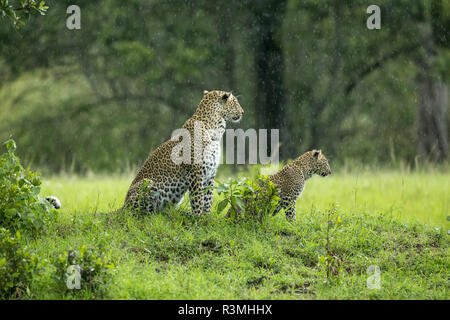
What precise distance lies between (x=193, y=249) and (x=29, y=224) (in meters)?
2.05

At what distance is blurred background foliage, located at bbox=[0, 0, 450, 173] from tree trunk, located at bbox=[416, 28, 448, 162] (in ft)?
0.14

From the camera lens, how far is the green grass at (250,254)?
6664 mm

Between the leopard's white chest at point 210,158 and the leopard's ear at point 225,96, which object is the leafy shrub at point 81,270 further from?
the leopard's ear at point 225,96

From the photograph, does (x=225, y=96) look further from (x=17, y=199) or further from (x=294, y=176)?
(x=17, y=199)

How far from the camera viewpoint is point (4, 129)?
2247 centimetres

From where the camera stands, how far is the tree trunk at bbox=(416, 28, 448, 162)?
63.9ft

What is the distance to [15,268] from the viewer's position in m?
6.34

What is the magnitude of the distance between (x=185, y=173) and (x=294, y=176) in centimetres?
168

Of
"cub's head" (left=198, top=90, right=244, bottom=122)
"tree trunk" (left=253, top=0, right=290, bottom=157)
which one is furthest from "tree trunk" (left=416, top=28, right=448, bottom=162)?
"cub's head" (left=198, top=90, right=244, bottom=122)

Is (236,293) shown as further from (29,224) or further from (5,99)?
(5,99)

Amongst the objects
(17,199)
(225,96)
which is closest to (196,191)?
(225,96)

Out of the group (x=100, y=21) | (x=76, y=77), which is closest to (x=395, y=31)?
(x=100, y=21)

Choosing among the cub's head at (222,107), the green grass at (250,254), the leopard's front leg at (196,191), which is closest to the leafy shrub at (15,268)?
the green grass at (250,254)
